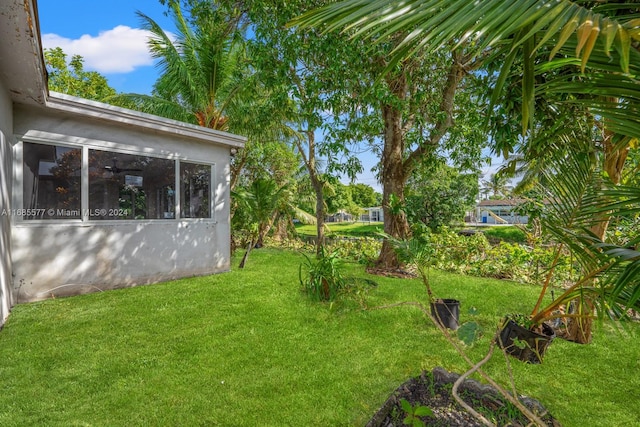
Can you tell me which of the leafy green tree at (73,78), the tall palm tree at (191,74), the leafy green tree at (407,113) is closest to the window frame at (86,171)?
the leafy green tree at (407,113)

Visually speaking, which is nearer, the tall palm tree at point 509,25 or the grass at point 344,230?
the tall palm tree at point 509,25

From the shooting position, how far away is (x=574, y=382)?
3.04m

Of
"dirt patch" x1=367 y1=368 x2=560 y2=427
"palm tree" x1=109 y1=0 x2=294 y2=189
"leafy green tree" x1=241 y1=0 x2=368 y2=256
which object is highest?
"palm tree" x1=109 y1=0 x2=294 y2=189

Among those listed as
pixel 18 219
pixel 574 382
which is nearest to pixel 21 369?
pixel 18 219

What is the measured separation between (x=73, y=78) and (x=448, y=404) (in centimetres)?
1907

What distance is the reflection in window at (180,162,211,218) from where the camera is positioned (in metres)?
6.70

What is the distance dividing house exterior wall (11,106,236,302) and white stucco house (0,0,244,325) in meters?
0.02

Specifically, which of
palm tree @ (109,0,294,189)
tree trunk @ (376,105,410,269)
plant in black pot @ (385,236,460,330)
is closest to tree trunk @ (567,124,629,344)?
plant in black pot @ (385,236,460,330)

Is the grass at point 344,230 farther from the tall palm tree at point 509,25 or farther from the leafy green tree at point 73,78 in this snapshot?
the leafy green tree at point 73,78

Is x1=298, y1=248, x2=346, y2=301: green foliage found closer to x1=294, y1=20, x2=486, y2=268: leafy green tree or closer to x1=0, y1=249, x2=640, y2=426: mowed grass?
x1=0, y1=249, x2=640, y2=426: mowed grass

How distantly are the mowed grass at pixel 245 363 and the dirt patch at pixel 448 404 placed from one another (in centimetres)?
21

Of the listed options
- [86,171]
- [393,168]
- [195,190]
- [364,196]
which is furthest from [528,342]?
[364,196]

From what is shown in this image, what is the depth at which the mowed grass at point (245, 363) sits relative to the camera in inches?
98.0

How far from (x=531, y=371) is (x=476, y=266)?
533cm
